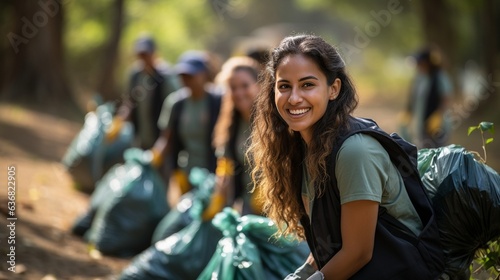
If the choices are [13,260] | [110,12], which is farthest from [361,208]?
[110,12]

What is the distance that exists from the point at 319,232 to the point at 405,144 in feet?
1.54

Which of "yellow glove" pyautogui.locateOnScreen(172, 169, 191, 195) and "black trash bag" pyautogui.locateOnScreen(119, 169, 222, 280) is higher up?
"yellow glove" pyautogui.locateOnScreen(172, 169, 191, 195)

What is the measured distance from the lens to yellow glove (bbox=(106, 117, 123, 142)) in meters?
8.73

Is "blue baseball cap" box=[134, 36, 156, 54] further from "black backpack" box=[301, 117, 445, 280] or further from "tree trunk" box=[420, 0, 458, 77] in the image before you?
"tree trunk" box=[420, 0, 458, 77]

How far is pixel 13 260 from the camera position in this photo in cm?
564

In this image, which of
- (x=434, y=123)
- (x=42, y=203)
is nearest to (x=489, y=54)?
(x=434, y=123)

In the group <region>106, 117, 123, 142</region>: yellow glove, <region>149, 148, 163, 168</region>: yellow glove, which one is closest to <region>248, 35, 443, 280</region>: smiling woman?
<region>149, 148, 163, 168</region>: yellow glove

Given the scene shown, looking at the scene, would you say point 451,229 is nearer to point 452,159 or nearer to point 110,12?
point 452,159

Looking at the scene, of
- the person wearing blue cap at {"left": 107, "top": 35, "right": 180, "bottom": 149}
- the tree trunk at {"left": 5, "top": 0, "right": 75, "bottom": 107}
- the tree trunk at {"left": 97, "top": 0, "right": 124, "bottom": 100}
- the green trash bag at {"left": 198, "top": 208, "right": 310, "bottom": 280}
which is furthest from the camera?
the tree trunk at {"left": 97, "top": 0, "right": 124, "bottom": 100}

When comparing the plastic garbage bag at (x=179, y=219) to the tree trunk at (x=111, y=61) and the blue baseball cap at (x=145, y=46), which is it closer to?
the blue baseball cap at (x=145, y=46)

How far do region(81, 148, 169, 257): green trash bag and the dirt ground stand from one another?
6.5 inches

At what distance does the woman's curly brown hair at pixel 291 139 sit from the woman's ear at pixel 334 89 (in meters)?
0.01

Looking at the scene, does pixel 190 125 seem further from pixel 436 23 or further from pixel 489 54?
pixel 436 23

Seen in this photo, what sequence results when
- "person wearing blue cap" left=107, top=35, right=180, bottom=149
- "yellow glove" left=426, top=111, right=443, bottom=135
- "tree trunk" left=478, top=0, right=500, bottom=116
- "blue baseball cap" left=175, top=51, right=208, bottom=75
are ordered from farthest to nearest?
"tree trunk" left=478, top=0, right=500, bottom=116 → "yellow glove" left=426, top=111, right=443, bottom=135 → "person wearing blue cap" left=107, top=35, right=180, bottom=149 → "blue baseball cap" left=175, top=51, right=208, bottom=75
